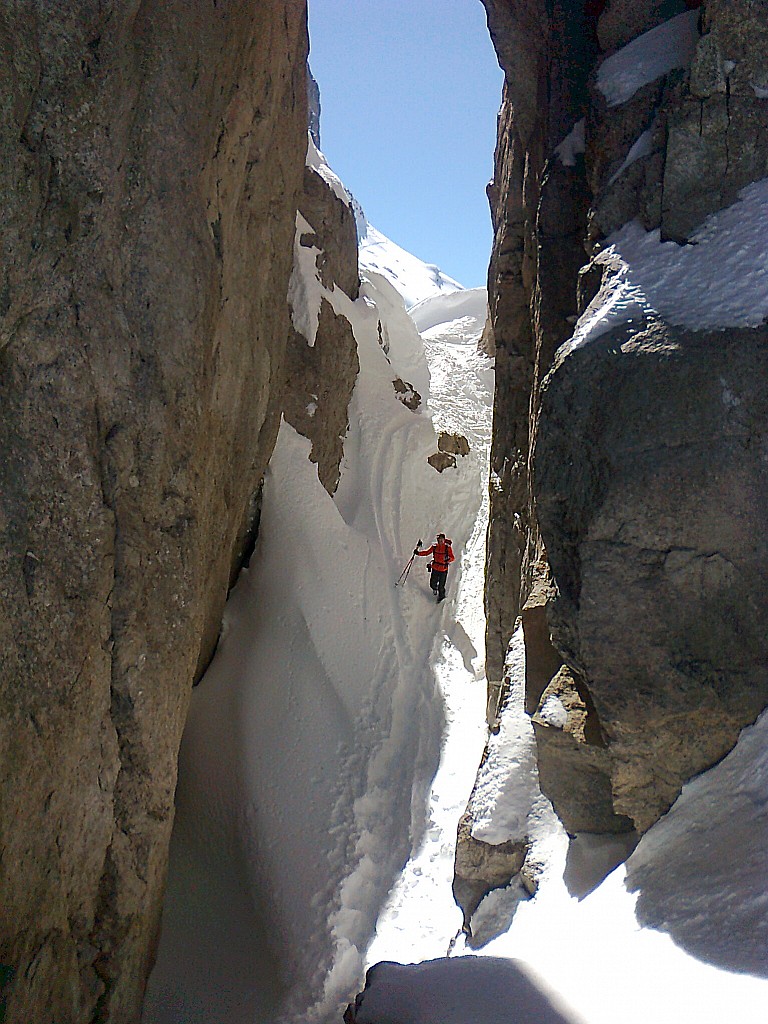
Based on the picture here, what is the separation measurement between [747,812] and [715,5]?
14.8ft

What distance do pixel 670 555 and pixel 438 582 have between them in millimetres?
5945

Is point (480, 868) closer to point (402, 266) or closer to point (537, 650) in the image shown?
point (537, 650)

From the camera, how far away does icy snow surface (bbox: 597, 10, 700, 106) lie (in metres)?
5.05

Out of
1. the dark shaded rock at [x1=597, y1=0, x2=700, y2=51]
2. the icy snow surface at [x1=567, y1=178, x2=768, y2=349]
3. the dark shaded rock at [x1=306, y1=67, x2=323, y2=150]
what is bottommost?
the icy snow surface at [x1=567, y1=178, x2=768, y2=349]

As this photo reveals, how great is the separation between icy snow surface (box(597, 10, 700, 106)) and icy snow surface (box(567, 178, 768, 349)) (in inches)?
49.4

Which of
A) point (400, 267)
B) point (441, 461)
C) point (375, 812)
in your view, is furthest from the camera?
point (400, 267)

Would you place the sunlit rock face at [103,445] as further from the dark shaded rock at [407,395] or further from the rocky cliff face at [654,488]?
the dark shaded rock at [407,395]

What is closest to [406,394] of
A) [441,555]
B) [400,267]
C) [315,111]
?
[441,555]

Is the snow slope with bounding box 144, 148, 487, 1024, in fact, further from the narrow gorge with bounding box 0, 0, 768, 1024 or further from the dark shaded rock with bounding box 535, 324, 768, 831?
the dark shaded rock with bounding box 535, 324, 768, 831

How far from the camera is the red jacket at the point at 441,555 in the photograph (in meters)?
9.81

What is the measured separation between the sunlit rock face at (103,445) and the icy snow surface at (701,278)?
2514mm

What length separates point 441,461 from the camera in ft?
38.4

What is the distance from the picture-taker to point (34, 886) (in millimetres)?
3855

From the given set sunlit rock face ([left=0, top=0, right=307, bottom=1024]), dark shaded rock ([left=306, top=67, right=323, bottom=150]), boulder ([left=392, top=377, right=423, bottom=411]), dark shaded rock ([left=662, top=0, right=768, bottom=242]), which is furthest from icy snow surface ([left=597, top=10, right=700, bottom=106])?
dark shaded rock ([left=306, top=67, right=323, bottom=150])
